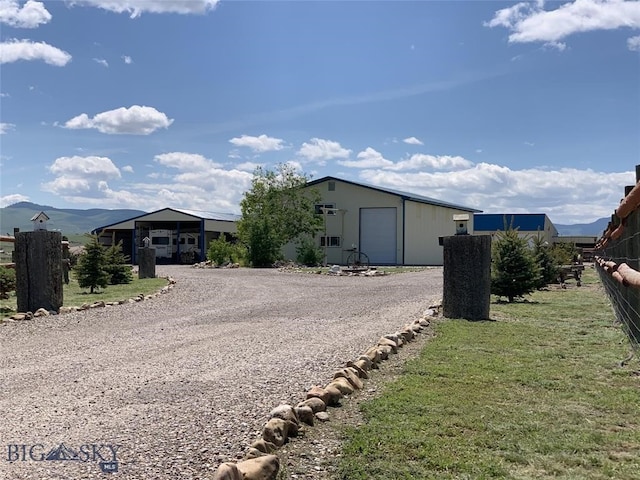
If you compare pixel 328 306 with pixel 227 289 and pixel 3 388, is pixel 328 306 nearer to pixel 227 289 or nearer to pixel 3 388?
pixel 227 289

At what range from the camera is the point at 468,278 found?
1004 centimetres

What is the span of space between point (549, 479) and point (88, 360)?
4961mm

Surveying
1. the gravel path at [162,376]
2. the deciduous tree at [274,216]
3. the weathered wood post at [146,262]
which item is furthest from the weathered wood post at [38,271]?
the deciduous tree at [274,216]

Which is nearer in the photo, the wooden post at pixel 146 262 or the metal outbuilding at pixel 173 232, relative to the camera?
the wooden post at pixel 146 262

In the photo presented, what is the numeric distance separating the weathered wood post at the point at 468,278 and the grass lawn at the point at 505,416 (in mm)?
2329

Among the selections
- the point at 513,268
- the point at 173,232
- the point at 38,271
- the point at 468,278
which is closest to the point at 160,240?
the point at 173,232

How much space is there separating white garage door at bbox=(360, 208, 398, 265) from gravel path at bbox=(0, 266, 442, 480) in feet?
76.9

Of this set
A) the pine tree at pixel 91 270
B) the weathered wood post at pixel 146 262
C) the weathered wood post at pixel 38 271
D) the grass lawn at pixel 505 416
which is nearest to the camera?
the grass lawn at pixel 505 416

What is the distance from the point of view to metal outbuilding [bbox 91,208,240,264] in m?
41.0

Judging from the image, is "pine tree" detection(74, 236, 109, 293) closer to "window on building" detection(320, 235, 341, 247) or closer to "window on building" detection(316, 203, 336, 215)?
"window on building" detection(316, 203, 336, 215)

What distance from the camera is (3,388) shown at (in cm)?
532

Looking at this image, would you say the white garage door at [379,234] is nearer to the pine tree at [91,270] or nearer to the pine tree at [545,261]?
the pine tree at [545,261]

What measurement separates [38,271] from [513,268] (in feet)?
31.2

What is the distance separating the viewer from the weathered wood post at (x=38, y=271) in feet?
36.0
